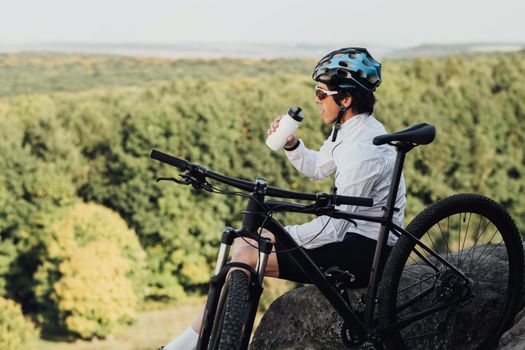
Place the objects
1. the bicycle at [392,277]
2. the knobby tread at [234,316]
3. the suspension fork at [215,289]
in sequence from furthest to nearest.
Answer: the suspension fork at [215,289], the bicycle at [392,277], the knobby tread at [234,316]

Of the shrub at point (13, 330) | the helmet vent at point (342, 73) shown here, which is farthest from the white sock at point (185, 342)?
the shrub at point (13, 330)

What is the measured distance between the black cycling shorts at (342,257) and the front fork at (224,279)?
0.76 metres

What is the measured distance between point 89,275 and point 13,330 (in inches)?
173

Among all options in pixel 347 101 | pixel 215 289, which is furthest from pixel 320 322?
pixel 215 289

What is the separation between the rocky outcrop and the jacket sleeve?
0.92 metres

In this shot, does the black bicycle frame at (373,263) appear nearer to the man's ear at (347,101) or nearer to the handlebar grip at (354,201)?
the handlebar grip at (354,201)

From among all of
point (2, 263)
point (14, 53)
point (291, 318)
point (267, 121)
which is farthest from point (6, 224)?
point (14, 53)

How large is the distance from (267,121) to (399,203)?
116 feet

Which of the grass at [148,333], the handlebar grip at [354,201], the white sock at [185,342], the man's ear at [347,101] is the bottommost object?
the grass at [148,333]

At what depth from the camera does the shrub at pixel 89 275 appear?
3077 centimetres

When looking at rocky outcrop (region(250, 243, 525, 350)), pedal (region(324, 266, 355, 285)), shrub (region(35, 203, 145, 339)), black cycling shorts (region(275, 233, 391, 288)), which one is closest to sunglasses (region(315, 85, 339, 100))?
black cycling shorts (region(275, 233, 391, 288))

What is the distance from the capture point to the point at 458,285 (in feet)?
17.7

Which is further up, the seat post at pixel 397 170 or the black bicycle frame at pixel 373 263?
the seat post at pixel 397 170

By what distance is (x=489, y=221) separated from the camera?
18.3 ft
